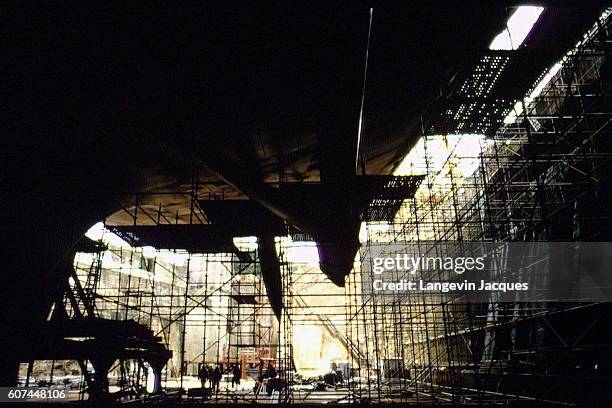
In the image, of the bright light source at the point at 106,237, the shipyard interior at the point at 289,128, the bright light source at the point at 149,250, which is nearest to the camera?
the shipyard interior at the point at 289,128

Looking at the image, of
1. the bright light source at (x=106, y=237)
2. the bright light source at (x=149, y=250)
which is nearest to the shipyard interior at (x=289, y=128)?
the bright light source at (x=149, y=250)

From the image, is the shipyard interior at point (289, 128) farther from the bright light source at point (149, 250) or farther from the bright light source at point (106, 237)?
the bright light source at point (106, 237)

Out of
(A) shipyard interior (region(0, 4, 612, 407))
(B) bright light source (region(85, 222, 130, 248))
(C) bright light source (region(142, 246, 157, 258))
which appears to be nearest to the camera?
(A) shipyard interior (region(0, 4, 612, 407))

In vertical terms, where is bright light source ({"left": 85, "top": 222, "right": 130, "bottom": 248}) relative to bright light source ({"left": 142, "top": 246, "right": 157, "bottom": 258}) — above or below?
above

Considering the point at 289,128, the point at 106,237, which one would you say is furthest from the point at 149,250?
the point at 289,128

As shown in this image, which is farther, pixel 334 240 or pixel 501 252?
pixel 501 252

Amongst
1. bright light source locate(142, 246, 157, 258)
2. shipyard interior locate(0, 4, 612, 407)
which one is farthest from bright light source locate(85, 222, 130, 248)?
shipyard interior locate(0, 4, 612, 407)

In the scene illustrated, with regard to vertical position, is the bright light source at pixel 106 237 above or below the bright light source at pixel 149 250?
above

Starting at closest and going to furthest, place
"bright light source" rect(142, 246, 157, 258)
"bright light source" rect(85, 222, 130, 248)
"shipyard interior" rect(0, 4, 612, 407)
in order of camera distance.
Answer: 1. "shipyard interior" rect(0, 4, 612, 407)
2. "bright light source" rect(142, 246, 157, 258)
3. "bright light source" rect(85, 222, 130, 248)

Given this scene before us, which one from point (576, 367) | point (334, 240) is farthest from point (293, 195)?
point (576, 367)

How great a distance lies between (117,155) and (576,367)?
12037 millimetres

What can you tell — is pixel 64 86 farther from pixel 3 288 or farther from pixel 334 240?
pixel 334 240

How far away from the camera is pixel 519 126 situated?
1362 centimetres

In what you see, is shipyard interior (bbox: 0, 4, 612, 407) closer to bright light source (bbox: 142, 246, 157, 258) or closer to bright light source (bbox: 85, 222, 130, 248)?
bright light source (bbox: 142, 246, 157, 258)
